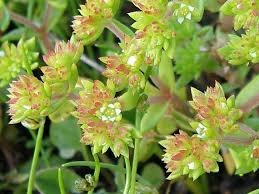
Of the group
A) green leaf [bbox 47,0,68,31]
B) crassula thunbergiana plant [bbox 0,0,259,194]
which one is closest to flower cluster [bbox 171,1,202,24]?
crassula thunbergiana plant [bbox 0,0,259,194]

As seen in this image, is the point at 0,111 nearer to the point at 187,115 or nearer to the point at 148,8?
the point at 187,115

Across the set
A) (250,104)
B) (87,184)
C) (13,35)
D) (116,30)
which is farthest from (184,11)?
(13,35)

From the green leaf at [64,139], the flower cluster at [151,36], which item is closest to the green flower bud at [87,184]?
the flower cluster at [151,36]

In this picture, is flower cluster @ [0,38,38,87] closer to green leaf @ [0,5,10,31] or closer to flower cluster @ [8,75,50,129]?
green leaf @ [0,5,10,31]

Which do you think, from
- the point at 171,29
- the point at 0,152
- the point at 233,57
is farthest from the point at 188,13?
the point at 0,152

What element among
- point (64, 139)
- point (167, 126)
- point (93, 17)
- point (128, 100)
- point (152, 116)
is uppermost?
point (93, 17)

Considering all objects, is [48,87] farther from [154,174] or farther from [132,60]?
[154,174]
